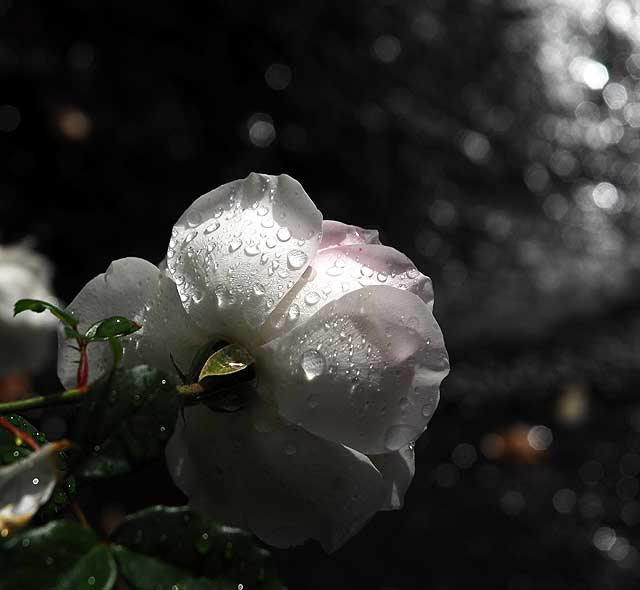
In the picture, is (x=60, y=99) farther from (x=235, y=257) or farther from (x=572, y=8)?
(x=235, y=257)

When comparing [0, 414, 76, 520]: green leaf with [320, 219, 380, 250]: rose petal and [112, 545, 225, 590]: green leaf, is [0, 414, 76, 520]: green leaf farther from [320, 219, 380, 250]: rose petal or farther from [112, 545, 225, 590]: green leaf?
[320, 219, 380, 250]: rose petal

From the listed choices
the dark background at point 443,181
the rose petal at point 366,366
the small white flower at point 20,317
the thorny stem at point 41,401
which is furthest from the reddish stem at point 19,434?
the dark background at point 443,181

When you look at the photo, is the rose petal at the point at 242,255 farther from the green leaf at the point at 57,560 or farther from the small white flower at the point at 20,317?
the small white flower at the point at 20,317

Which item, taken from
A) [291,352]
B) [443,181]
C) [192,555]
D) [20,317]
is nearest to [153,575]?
[192,555]

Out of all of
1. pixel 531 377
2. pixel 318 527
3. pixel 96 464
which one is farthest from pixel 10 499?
pixel 531 377

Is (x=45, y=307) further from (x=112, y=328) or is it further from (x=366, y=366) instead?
(x=366, y=366)

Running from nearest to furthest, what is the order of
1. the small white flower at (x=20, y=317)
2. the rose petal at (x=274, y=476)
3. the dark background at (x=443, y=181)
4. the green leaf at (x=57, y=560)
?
the green leaf at (x=57, y=560)
the rose petal at (x=274, y=476)
the small white flower at (x=20, y=317)
the dark background at (x=443, y=181)

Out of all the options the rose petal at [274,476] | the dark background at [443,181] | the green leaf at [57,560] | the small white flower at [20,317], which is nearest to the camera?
the green leaf at [57,560]

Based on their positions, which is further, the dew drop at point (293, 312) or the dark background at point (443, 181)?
the dark background at point (443, 181)
